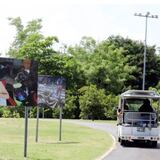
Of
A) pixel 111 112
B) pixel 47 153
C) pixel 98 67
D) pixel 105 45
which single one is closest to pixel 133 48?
pixel 105 45

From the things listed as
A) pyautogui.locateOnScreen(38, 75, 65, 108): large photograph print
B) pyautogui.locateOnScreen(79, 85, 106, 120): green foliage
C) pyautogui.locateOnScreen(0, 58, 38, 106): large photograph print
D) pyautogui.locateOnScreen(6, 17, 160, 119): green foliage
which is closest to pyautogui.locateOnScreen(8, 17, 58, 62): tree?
pyautogui.locateOnScreen(6, 17, 160, 119): green foliage

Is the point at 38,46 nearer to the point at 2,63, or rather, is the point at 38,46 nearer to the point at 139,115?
the point at 139,115

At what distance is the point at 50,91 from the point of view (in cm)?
2975

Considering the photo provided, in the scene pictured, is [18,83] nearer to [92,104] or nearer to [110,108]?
[110,108]

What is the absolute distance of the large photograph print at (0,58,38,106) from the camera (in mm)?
20719

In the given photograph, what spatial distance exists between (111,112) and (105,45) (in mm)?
25949

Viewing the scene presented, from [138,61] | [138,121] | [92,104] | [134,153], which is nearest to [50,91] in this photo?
[138,121]

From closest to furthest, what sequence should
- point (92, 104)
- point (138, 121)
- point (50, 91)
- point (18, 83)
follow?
point (18, 83), point (138, 121), point (50, 91), point (92, 104)

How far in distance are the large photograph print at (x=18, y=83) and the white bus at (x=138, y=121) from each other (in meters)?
8.96

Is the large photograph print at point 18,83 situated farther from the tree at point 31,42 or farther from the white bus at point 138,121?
the tree at point 31,42

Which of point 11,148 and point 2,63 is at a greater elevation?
point 2,63

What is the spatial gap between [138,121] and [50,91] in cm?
447

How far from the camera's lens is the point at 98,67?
83.0 metres

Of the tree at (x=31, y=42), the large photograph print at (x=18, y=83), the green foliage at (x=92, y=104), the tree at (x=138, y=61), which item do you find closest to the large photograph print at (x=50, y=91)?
the large photograph print at (x=18, y=83)
